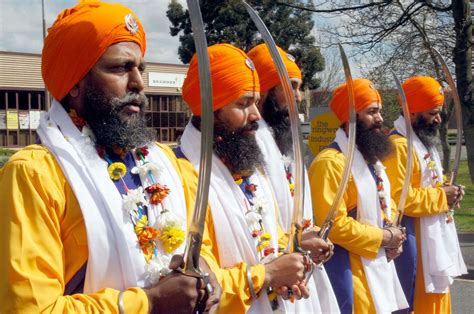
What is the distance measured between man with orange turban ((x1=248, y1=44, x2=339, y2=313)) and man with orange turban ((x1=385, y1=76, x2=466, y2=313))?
1.19 m

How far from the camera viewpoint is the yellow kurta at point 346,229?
416 centimetres

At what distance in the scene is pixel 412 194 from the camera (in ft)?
16.7

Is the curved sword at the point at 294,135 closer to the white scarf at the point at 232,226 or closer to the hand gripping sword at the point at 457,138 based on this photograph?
the white scarf at the point at 232,226

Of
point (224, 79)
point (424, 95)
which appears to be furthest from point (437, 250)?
point (224, 79)

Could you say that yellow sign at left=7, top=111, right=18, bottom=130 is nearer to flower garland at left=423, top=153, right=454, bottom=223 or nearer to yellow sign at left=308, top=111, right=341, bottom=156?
yellow sign at left=308, top=111, right=341, bottom=156

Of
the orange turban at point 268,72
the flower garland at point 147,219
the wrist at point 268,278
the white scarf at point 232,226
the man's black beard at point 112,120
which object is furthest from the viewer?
the orange turban at point 268,72

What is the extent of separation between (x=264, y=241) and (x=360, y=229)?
1.27 metres

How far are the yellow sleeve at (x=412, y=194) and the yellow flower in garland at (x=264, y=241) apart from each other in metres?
2.07

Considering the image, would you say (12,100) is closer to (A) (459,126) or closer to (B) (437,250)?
(A) (459,126)

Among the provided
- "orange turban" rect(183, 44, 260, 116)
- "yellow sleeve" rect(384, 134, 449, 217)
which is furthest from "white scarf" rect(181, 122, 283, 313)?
"yellow sleeve" rect(384, 134, 449, 217)

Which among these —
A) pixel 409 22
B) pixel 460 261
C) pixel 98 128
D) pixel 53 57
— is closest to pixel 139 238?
pixel 98 128

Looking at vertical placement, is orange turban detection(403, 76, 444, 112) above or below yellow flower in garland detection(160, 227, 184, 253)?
above

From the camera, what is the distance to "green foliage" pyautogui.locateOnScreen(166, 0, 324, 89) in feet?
62.0

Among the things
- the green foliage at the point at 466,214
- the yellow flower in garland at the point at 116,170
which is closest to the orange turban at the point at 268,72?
the yellow flower in garland at the point at 116,170
